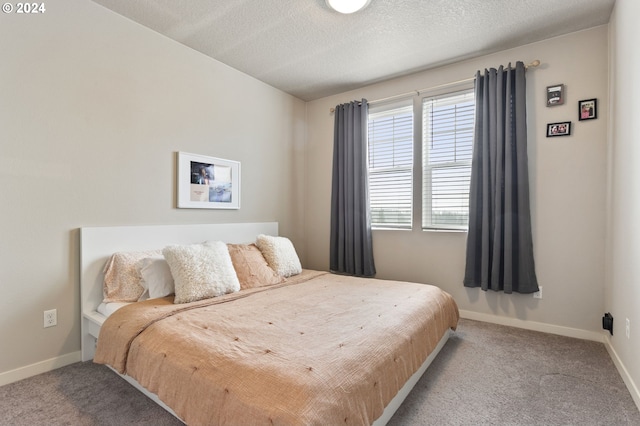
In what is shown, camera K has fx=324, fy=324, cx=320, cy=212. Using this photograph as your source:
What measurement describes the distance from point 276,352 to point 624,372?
7.27 ft

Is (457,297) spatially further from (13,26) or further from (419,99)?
(13,26)

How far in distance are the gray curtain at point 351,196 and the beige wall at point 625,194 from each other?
2.09m

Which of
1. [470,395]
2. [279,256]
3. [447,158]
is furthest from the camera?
[447,158]

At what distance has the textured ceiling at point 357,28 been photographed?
2391 mm

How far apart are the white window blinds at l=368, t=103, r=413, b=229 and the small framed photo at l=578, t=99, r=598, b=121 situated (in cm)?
145

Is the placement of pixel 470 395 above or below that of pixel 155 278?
below

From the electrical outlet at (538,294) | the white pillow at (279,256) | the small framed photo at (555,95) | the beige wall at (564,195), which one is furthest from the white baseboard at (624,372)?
the white pillow at (279,256)

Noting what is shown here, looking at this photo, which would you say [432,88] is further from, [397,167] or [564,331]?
[564,331]

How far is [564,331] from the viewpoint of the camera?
2.76 m

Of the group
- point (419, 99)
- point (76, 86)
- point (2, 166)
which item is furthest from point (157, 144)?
point (419, 99)

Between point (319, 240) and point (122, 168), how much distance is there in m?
2.39

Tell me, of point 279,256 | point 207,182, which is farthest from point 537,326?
point 207,182

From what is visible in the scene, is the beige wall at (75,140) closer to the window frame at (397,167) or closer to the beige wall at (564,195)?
the window frame at (397,167)

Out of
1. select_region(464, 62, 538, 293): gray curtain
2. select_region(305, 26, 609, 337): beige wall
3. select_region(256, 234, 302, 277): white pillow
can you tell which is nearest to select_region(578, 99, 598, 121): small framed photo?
select_region(305, 26, 609, 337): beige wall
